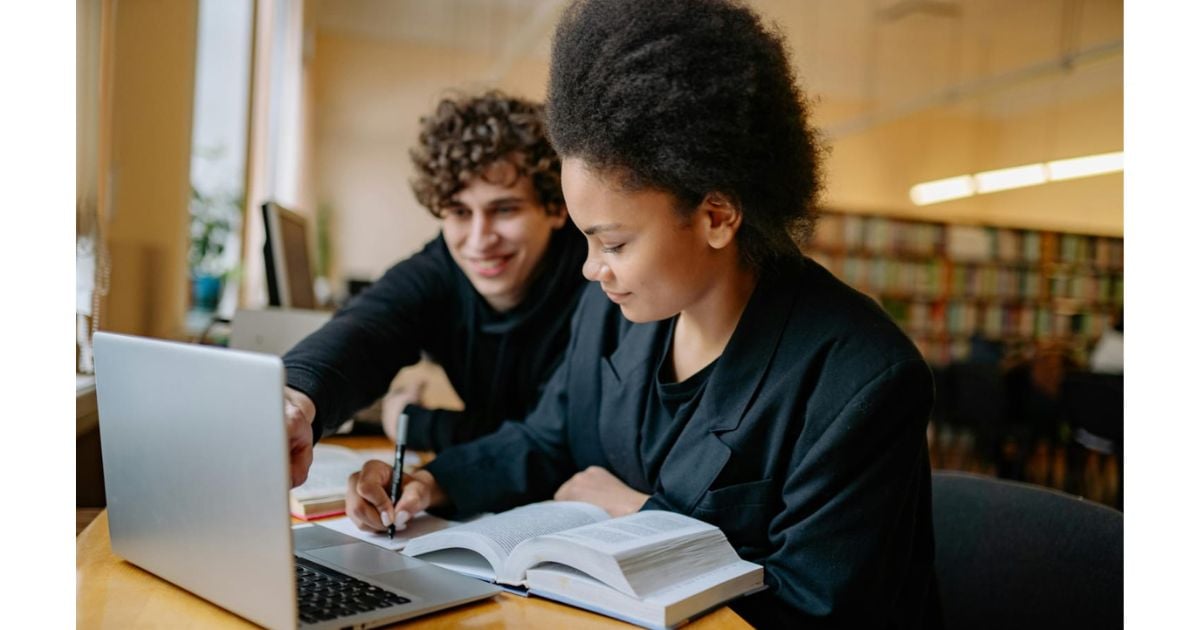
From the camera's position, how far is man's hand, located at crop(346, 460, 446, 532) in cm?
122

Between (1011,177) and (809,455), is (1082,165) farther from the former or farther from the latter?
(809,455)

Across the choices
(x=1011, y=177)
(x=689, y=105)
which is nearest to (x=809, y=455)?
(x=689, y=105)

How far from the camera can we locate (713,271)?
1.20 metres

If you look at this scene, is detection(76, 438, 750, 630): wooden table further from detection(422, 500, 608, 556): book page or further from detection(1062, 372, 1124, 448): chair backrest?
detection(1062, 372, 1124, 448): chair backrest

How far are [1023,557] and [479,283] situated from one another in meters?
1.01

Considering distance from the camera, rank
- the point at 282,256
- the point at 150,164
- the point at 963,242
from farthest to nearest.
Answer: the point at 963,242 < the point at 150,164 < the point at 282,256

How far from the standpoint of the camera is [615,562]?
0.92 meters

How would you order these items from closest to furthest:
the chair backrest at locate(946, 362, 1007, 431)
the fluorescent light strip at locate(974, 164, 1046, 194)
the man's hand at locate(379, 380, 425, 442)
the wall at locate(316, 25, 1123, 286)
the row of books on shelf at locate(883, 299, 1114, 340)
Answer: the man's hand at locate(379, 380, 425, 442)
the chair backrest at locate(946, 362, 1007, 431)
the fluorescent light strip at locate(974, 164, 1046, 194)
the row of books on shelf at locate(883, 299, 1114, 340)
the wall at locate(316, 25, 1123, 286)

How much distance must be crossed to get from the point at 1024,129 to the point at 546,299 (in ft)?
30.1

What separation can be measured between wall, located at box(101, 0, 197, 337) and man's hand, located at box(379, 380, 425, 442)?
0.63 meters

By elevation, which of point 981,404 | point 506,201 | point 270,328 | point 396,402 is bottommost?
point 981,404

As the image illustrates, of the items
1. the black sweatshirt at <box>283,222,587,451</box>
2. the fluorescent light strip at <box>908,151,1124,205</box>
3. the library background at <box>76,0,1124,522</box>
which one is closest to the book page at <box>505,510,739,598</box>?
the black sweatshirt at <box>283,222,587,451</box>
